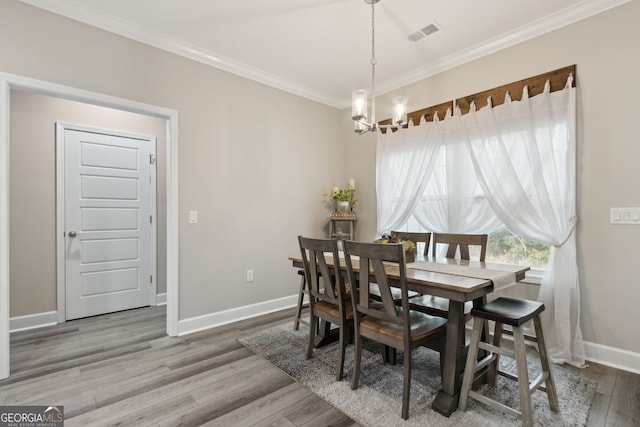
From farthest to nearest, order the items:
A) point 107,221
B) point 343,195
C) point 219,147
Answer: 1. point 343,195
2. point 107,221
3. point 219,147

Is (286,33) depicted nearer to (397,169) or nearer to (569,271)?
Result: (397,169)

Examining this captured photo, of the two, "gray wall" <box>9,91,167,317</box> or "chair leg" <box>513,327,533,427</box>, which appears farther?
"gray wall" <box>9,91,167,317</box>

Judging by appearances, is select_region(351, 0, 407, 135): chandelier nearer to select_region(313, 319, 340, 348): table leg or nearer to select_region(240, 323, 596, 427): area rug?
select_region(313, 319, 340, 348): table leg

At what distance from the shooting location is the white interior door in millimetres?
3467

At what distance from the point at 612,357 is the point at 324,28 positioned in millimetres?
3550

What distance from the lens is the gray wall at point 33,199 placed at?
3123 mm

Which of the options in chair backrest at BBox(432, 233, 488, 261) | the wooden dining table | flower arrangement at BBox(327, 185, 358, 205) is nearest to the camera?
the wooden dining table

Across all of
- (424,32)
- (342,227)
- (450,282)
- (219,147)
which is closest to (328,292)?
(450,282)

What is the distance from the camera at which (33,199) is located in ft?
10.6

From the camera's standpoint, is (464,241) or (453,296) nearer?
(453,296)

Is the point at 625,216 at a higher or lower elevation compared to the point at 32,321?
higher

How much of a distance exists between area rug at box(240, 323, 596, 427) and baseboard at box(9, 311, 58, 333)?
7.44 ft

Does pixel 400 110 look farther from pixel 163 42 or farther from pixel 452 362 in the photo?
pixel 163 42

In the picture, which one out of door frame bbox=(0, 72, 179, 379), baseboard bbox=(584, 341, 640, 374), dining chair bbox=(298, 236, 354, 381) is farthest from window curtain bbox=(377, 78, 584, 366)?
door frame bbox=(0, 72, 179, 379)
